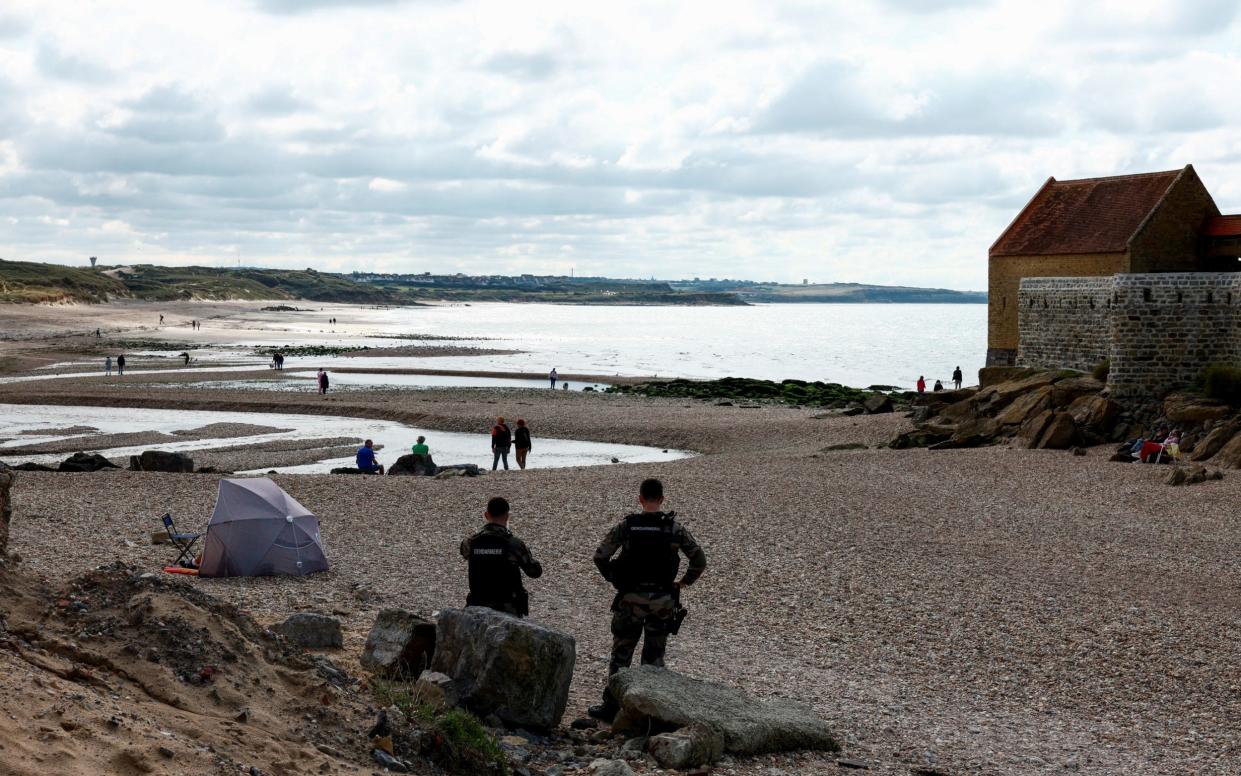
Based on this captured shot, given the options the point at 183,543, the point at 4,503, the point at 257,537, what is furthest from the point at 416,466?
the point at 4,503

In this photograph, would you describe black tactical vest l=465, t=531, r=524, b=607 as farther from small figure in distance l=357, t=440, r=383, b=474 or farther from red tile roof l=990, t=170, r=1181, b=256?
red tile roof l=990, t=170, r=1181, b=256

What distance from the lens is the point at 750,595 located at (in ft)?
46.4

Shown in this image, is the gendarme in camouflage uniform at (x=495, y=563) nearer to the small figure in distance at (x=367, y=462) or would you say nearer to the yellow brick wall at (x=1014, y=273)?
the small figure in distance at (x=367, y=462)

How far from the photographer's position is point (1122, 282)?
1099 inches

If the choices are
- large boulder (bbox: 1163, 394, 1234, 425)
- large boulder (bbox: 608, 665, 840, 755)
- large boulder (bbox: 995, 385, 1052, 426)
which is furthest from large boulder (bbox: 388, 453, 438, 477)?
large boulder (bbox: 608, 665, 840, 755)

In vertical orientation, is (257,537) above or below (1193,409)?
below

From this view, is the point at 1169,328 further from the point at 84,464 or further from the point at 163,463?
the point at 84,464

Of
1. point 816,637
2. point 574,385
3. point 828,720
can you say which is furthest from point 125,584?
point 574,385

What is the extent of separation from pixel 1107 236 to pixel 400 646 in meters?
29.2

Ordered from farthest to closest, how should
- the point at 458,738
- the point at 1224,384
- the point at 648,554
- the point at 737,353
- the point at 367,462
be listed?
the point at 737,353 → the point at 1224,384 → the point at 367,462 → the point at 648,554 → the point at 458,738

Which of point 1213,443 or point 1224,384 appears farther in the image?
point 1224,384

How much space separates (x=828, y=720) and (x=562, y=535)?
8.41m

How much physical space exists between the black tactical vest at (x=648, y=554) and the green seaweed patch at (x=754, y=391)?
41499 millimetres

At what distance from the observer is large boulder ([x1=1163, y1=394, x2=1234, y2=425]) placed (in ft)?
83.3
